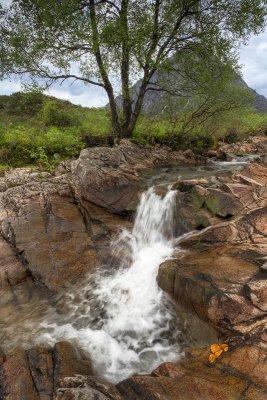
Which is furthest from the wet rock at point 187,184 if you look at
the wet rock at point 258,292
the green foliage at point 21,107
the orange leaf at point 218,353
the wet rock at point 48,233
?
the green foliage at point 21,107

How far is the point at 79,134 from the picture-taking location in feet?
58.6

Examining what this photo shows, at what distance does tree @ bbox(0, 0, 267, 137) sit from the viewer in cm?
1433

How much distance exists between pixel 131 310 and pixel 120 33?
11.0m

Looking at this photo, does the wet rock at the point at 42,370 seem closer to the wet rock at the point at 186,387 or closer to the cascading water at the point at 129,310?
the cascading water at the point at 129,310

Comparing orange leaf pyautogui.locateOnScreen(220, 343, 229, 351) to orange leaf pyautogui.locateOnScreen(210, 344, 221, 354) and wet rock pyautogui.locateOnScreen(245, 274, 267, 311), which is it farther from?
wet rock pyautogui.locateOnScreen(245, 274, 267, 311)

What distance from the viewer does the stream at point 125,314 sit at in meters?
6.99

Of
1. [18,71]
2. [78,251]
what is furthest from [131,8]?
[78,251]

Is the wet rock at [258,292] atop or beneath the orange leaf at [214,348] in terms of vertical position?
atop

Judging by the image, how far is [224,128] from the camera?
21.0 meters

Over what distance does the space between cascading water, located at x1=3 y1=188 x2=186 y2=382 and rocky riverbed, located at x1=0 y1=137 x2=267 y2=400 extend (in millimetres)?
337

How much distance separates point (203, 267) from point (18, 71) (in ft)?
43.2

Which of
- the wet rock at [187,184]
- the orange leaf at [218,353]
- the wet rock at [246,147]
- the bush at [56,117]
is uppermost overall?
the bush at [56,117]

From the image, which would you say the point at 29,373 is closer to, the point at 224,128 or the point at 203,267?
the point at 203,267

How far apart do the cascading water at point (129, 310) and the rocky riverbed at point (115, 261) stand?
337 millimetres
